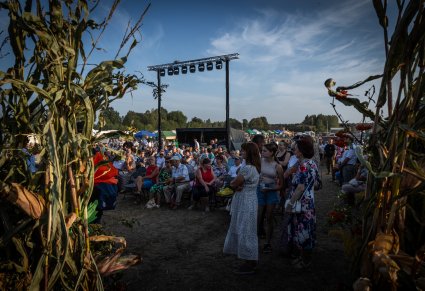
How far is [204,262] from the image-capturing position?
4.08 m

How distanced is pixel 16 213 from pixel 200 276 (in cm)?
250

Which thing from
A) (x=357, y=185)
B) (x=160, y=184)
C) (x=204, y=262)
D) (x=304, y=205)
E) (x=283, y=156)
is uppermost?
(x=283, y=156)

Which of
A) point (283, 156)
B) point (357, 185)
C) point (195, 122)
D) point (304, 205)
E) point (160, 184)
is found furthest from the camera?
point (195, 122)

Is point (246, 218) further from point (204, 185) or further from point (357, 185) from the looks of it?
point (204, 185)

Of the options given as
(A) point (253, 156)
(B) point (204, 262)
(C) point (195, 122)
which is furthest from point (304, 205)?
(C) point (195, 122)

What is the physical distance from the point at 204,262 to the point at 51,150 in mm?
3149

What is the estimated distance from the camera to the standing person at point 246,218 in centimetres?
365

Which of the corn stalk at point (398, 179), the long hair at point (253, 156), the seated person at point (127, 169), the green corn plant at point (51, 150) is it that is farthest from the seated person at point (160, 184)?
the corn stalk at point (398, 179)

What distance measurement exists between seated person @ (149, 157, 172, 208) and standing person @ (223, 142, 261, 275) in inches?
176

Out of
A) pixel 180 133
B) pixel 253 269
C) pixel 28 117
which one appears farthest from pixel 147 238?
→ pixel 180 133

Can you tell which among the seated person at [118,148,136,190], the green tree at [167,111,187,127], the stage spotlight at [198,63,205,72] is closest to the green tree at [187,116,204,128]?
the green tree at [167,111,187,127]

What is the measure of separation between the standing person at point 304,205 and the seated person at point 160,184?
4.84 m

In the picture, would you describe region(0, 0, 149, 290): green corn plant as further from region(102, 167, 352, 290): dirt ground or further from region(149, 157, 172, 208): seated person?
region(149, 157, 172, 208): seated person

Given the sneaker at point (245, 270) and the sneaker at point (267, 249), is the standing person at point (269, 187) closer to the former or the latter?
the sneaker at point (267, 249)
